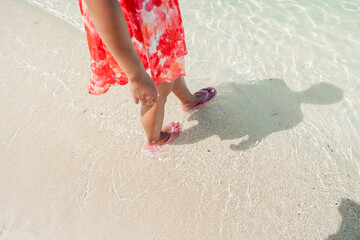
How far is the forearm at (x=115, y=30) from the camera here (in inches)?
36.7

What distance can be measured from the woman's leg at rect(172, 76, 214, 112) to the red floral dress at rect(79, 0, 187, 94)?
0.43 metres

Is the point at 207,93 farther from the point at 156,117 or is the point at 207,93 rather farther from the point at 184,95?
the point at 156,117

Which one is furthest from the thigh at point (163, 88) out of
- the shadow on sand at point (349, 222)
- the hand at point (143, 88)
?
the shadow on sand at point (349, 222)

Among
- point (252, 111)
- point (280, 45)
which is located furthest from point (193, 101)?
point (280, 45)

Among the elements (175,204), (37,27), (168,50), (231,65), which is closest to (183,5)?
(231,65)

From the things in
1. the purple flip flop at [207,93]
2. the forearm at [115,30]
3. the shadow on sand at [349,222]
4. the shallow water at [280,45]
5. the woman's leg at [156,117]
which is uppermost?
the forearm at [115,30]

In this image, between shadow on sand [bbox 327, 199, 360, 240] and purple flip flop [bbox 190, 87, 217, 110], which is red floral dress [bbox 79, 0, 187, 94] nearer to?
purple flip flop [bbox 190, 87, 217, 110]

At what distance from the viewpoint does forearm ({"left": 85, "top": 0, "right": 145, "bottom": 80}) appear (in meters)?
0.93

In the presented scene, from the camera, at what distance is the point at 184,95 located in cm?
210

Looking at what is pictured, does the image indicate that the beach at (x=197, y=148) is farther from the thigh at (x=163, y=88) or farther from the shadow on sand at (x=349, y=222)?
the thigh at (x=163, y=88)

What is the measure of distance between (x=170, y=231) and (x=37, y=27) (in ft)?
8.55

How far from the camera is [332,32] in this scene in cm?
300

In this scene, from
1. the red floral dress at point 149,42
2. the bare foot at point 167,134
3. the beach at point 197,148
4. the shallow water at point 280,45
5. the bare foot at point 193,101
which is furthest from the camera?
the shallow water at point 280,45

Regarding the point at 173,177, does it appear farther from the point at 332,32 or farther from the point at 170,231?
the point at 332,32
